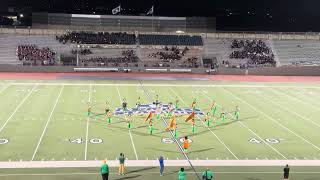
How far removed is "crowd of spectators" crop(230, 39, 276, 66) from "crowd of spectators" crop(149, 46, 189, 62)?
21.7 feet

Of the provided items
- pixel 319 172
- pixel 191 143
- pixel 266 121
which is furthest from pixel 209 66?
pixel 319 172

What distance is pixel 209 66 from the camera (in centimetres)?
6047

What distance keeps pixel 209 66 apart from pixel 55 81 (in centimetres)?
2159

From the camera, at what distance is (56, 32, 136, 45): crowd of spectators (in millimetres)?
63500

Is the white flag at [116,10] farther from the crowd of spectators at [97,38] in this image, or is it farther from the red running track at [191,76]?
the red running track at [191,76]

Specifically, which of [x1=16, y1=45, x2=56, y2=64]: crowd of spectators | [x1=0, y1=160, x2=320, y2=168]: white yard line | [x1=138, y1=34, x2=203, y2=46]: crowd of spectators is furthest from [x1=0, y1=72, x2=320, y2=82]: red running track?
[x1=0, y1=160, x2=320, y2=168]: white yard line

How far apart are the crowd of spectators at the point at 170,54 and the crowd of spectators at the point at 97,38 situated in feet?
13.8

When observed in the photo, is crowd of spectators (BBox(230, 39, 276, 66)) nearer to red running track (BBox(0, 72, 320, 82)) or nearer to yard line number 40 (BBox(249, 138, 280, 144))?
red running track (BBox(0, 72, 320, 82))

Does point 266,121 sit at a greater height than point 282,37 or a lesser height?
lesser

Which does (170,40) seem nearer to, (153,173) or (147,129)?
(147,129)

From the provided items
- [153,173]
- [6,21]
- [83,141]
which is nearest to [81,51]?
[6,21]

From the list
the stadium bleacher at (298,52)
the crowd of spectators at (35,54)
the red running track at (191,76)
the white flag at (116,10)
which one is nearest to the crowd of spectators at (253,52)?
the stadium bleacher at (298,52)

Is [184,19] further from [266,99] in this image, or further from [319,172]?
[319,172]

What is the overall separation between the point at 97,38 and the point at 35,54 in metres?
9.12
